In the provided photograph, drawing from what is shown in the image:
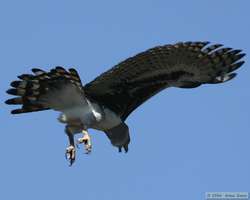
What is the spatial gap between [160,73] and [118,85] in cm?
75

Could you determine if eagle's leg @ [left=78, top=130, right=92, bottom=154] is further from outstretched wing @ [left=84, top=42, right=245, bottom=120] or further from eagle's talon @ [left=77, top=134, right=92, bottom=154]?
outstretched wing @ [left=84, top=42, right=245, bottom=120]

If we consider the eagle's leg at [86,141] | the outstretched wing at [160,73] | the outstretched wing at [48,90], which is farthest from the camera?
the outstretched wing at [160,73]

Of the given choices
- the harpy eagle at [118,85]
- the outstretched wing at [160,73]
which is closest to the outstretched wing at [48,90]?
the harpy eagle at [118,85]

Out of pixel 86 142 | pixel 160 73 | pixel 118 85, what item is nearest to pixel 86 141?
pixel 86 142

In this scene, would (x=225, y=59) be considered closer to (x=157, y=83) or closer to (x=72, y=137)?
(x=157, y=83)

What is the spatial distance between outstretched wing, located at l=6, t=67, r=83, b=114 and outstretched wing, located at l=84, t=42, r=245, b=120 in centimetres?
46

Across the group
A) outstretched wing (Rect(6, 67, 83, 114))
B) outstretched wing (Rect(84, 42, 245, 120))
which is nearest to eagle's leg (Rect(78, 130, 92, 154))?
outstretched wing (Rect(6, 67, 83, 114))

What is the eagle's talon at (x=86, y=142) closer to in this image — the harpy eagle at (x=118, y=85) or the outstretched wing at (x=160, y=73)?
the harpy eagle at (x=118, y=85)

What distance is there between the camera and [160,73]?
13.4m

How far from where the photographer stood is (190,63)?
1337 cm

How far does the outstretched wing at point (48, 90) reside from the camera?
1198cm

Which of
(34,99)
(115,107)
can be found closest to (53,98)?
(34,99)

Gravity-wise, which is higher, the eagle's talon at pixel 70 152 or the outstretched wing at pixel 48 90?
the outstretched wing at pixel 48 90

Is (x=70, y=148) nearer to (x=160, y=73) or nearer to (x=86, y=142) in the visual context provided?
(x=86, y=142)
